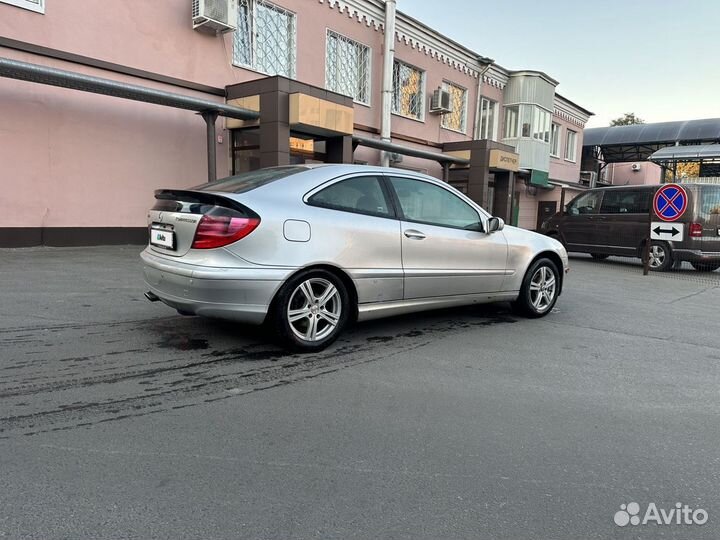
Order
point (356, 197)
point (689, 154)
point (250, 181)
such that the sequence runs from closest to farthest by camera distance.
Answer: point (250, 181)
point (356, 197)
point (689, 154)

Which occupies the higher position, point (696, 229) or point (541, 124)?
point (541, 124)

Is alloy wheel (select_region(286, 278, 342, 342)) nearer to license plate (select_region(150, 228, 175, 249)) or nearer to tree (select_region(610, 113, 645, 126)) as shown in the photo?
license plate (select_region(150, 228, 175, 249))

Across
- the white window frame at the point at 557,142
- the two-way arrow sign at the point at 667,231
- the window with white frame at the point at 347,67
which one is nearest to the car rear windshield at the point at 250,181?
the two-way arrow sign at the point at 667,231

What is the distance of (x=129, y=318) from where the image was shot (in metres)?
4.97

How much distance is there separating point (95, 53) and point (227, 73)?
2.83m

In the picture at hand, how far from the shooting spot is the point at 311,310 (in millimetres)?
4117

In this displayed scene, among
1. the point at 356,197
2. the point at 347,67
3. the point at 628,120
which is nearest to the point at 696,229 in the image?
the point at 356,197

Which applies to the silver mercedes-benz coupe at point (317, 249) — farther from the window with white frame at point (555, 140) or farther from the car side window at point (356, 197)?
the window with white frame at point (555, 140)

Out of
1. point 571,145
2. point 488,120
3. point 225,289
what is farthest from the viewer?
point 571,145

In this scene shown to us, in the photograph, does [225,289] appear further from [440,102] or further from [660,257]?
[440,102]

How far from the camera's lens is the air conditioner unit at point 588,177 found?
29922mm

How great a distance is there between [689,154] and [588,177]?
850cm

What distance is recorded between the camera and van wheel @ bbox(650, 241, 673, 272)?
36.6 ft

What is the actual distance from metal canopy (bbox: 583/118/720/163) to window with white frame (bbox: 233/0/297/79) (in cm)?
2390
